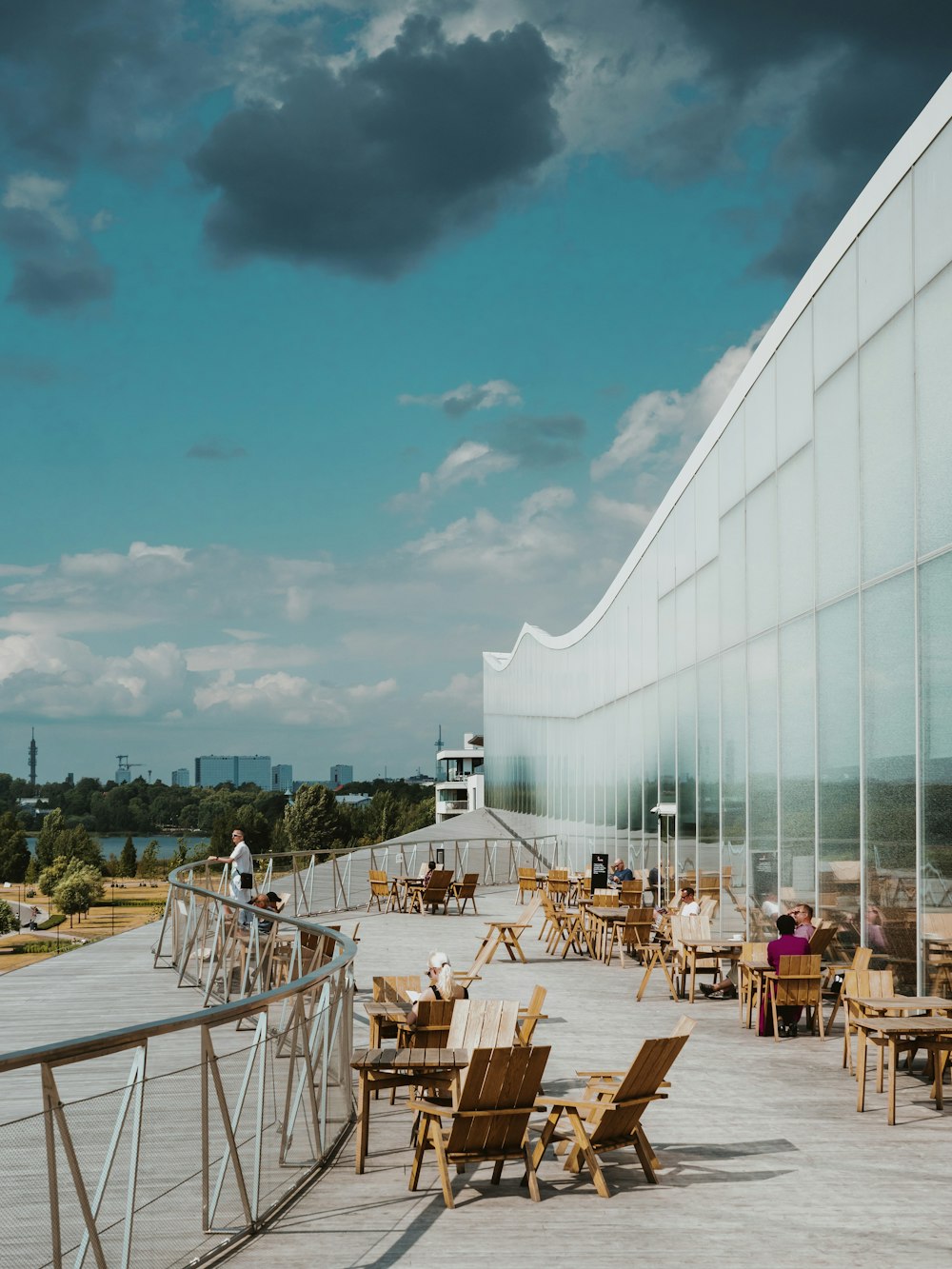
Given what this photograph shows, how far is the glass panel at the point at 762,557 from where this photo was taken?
16.5 metres

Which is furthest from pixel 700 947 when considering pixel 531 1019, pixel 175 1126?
pixel 175 1126

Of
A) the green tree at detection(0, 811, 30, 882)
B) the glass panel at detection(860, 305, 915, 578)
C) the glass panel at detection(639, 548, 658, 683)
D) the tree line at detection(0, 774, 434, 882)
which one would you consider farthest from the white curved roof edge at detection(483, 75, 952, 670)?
the green tree at detection(0, 811, 30, 882)

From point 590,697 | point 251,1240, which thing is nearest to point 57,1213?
point 251,1240

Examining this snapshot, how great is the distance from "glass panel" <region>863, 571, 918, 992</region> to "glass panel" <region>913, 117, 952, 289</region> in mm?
2765

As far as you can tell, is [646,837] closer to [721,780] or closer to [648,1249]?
[721,780]

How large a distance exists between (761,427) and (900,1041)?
10.0 metres

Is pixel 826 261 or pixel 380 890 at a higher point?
pixel 826 261

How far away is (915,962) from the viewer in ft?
38.2

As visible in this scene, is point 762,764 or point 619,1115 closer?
point 619,1115

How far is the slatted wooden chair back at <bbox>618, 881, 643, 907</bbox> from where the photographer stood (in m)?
20.5

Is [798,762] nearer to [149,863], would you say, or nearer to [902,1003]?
[902,1003]

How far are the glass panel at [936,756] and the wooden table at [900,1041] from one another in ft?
6.23

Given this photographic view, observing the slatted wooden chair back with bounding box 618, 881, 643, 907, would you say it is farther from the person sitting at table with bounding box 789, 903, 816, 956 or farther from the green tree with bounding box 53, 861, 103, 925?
the green tree with bounding box 53, 861, 103, 925

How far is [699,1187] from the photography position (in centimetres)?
714
